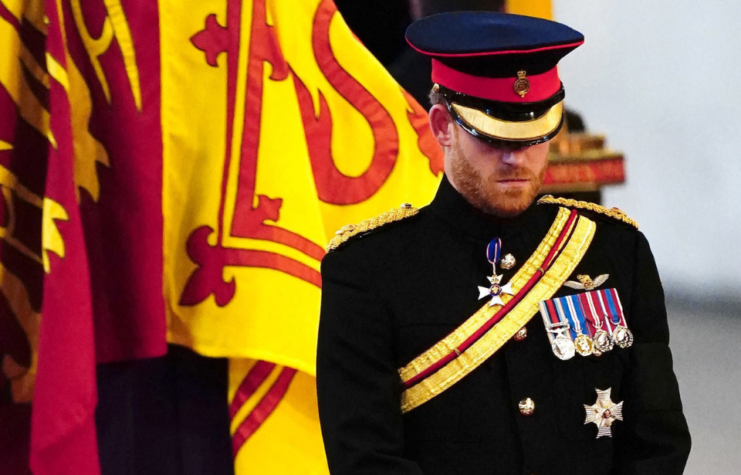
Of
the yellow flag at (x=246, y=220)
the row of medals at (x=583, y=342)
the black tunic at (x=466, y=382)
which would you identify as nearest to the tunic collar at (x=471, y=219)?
the black tunic at (x=466, y=382)

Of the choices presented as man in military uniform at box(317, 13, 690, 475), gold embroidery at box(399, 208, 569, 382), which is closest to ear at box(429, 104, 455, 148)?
man in military uniform at box(317, 13, 690, 475)

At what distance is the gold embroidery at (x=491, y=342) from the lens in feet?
2.64

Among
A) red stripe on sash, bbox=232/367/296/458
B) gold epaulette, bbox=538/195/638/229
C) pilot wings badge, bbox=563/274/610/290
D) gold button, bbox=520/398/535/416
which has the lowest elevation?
red stripe on sash, bbox=232/367/296/458

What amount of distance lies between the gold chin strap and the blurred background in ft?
4.34

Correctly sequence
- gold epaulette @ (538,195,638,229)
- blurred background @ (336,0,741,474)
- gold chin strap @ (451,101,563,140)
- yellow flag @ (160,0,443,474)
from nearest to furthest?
1. gold chin strap @ (451,101,563,140)
2. gold epaulette @ (538,195,638,229)
3. yellow flag @ (160,0,443,474)
4. blurred background @ (336,0,741,474)

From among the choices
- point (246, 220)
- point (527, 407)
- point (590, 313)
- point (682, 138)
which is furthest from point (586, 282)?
point (682, 138)

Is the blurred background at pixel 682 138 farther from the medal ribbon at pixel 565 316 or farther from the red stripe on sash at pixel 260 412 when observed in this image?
the medal ribbon at pixel 565 316

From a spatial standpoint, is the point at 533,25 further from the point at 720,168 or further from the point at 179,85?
the point at 720,168

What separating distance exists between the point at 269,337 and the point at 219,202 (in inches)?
6.9

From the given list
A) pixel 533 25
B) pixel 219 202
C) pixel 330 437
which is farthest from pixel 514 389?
pixel 219 202

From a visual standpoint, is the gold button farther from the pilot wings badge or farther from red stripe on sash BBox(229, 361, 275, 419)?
red stripe on sash BBox(229, 361, 275, 419)

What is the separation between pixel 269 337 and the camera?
3.48 feet

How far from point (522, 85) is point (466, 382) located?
0.27 m

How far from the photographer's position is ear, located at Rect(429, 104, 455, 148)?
0.81 m
